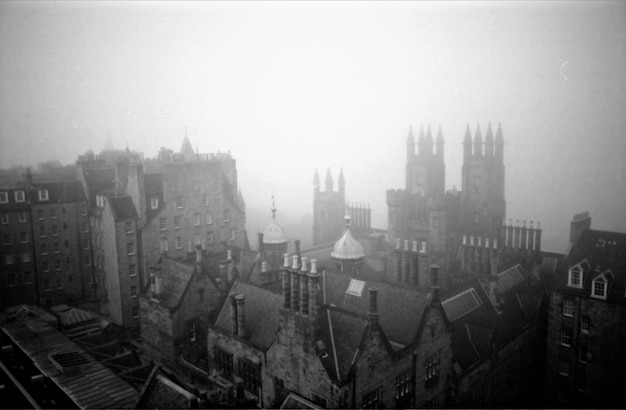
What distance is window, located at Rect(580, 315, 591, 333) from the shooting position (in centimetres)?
3142

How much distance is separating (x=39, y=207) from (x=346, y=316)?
3947 centimetres

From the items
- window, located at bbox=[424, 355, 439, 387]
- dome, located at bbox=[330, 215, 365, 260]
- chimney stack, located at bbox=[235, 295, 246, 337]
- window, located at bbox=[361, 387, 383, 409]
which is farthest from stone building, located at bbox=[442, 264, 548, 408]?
chimney stack, located at bbox=[235, 295, 246, 337]

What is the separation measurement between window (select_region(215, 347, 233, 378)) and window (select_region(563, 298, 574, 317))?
2200 centimetres

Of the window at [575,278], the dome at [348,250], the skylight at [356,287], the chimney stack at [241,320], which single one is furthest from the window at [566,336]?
the chimney stack at [241,320]

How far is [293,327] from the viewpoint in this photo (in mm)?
23047

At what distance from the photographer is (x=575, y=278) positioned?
32.2 meters

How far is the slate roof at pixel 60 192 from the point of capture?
49.4m

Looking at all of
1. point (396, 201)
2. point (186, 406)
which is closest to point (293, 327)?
point (186, 406)

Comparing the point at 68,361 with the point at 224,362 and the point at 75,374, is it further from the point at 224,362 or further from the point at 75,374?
the point at 224,362

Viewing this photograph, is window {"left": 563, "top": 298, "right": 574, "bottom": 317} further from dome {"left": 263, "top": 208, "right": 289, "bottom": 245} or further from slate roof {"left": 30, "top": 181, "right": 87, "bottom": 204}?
slate roof {"left": 30, "top": 181, "right": 87, "bottom": 204}

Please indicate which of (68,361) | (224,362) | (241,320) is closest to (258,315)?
(241,320)

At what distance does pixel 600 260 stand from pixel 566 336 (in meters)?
5.53

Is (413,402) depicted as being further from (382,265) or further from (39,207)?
(39,207)

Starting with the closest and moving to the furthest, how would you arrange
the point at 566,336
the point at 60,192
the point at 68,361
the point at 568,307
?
the point at 68,361 → the point at 568,307 → the point at 566,336 → the point at 60,192
